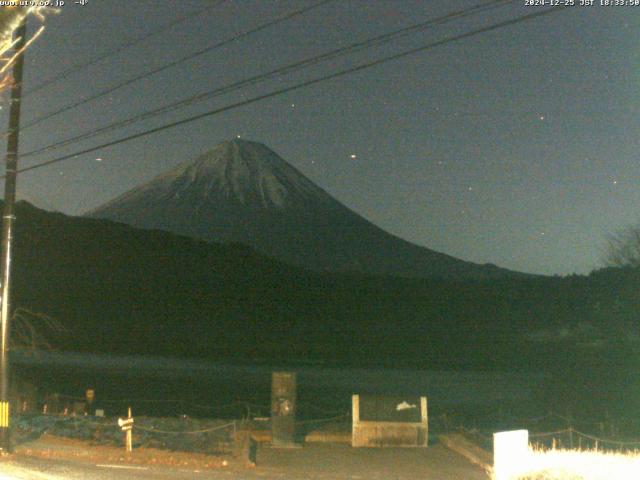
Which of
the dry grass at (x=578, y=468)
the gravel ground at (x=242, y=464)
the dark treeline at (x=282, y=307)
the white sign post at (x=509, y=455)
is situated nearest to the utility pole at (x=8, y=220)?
the gravel ground at (x=242, y=464)

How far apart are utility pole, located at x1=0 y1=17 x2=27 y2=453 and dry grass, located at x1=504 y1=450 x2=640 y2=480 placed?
35.0 ft

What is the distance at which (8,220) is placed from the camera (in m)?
18.1

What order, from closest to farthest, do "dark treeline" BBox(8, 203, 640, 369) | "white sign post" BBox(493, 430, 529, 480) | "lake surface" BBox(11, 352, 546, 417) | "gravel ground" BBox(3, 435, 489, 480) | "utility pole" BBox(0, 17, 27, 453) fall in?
"white sign post" BBox(493, 430, 529, 480) → "gravel ground" BBox(3, 435, 489, 480) → "utility pole" BBox(0, 17, 27, 453) → "lake surface" BBox(11, 352, 546, 417) → "dark treeline" BBox(8, 203, 640, 369)

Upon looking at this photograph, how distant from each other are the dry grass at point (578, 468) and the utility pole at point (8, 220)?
10666 millimetres

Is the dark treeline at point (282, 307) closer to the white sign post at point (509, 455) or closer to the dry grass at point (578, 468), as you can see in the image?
the dry grass at point (578, 468)

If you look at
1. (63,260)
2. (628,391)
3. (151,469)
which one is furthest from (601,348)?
(63,260)

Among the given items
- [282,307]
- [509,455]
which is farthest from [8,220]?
[282,307]

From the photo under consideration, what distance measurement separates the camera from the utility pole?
17609 millimetres

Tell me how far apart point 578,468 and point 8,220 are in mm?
12459

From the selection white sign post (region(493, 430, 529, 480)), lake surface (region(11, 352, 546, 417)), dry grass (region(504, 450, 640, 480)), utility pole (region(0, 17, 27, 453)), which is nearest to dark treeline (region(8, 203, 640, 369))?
lake surface (region(11, 352, 546, 417))

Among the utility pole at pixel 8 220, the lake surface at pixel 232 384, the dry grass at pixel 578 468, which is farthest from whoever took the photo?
the lake surface at pixel 232 384

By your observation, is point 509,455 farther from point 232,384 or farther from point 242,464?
point 232,384

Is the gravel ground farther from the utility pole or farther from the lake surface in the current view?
the lake surface

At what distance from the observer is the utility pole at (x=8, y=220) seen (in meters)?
17.6
